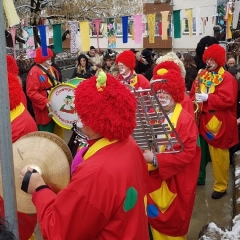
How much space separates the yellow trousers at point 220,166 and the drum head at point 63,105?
6.45 feet

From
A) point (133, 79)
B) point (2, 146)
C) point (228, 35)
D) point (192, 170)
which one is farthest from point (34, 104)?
point (228, 35)

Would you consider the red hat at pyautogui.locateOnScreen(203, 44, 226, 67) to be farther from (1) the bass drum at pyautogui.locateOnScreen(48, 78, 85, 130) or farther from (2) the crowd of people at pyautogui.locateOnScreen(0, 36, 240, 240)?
(1) the bass drum at pyautogui.locateOnScreen(48, 78, 85, 130)

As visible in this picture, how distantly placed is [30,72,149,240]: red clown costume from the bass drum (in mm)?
3400

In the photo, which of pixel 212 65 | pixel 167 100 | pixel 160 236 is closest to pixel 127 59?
pixel 212 65

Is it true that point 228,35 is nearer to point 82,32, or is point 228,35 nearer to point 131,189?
point 82,32

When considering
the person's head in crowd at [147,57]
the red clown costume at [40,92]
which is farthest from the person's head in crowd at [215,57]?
the person's head in crowd at [147,57]

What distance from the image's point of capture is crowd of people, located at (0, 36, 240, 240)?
1.98 metres

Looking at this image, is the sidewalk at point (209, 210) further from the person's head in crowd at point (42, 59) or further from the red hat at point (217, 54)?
the person's head in crowd at point (42, 59)

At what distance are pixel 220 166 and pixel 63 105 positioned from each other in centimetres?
234

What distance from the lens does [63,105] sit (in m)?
5.70

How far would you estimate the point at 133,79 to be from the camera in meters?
6.13

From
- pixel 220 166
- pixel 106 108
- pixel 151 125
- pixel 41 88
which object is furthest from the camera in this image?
pixel 41 88

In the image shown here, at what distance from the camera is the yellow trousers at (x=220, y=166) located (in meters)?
5.03

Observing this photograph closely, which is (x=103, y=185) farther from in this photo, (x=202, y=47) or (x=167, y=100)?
(x=202, y=47)
